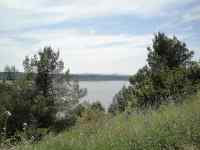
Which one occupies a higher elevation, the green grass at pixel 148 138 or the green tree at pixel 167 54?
the green tree at pixel 167 54

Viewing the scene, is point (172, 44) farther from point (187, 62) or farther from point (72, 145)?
point (72, 145)

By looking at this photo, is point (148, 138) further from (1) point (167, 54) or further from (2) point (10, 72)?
(2) point (10, 72)

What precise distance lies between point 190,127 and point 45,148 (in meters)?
2.12

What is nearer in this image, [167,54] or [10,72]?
[167,54]

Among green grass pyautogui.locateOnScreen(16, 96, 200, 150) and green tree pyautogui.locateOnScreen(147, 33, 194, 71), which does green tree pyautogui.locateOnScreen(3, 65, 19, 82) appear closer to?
green tree pyautogui.locateOnScreen(147, 33, 194, 71)

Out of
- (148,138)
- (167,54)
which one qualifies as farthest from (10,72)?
(148,138)

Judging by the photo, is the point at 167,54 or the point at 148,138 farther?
the point at 167,54

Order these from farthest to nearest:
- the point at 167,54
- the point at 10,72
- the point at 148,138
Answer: the point at 10,72, the point at 167,54, the point at 148,138

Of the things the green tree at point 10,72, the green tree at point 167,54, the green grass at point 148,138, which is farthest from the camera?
the green tree at point 10,72

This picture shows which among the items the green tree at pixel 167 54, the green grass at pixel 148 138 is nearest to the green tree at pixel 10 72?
the green tree at pixel 167 54

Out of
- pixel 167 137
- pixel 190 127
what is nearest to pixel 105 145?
pixel 167 137

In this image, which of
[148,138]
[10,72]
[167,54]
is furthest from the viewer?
[10,72]

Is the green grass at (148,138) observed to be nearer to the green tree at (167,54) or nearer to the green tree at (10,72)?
the green tree at (167,54)

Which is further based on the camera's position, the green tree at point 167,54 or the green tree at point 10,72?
the green tree at point 10,72
